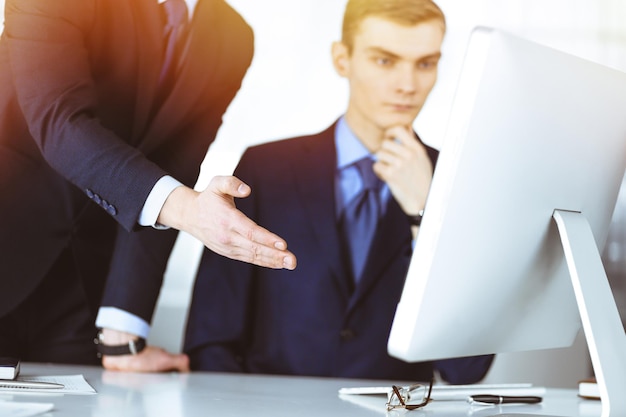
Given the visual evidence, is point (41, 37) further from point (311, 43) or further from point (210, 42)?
point (311, 43)

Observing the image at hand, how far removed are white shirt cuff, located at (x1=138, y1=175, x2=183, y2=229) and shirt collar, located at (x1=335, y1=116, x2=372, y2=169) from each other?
1.39 m

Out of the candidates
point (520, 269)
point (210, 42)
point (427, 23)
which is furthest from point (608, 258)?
point (520, 269)

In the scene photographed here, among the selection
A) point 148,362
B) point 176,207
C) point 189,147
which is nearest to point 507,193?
point 176,207

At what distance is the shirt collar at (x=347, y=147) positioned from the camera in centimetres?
296

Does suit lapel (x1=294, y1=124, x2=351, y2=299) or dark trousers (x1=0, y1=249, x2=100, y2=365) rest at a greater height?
suit lapel (x1=294, y1=124, x2=351, y2=299)

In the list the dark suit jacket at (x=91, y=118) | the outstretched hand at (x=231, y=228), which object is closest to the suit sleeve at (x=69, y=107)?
the dark suit jacket at (x=91, y=118)

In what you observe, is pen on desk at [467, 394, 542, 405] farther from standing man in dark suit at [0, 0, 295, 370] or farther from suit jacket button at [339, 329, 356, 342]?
suit jacket button at [339, 329, 356, 342]

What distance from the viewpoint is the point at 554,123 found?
1089 millimetres

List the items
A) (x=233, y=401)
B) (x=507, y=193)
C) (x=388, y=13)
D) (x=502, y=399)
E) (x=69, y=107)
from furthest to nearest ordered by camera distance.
→ (x=388, y=13) < (x=69, y=107) < (x=502, y=399) < (x=233, y=401) < (x=507, y=193)

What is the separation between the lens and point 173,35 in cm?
267

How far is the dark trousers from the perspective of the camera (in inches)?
95.7

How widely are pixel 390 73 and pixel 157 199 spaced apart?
61.6 inches

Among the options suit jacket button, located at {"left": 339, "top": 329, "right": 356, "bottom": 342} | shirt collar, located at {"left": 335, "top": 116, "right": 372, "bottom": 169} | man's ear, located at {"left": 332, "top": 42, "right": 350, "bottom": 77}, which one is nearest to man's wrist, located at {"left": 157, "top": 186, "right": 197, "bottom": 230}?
suit jacket button, located at {"left": 339, "top": 329, "right": 356, "bottom": 342}

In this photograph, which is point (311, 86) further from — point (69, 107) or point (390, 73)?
point (69, 107)
